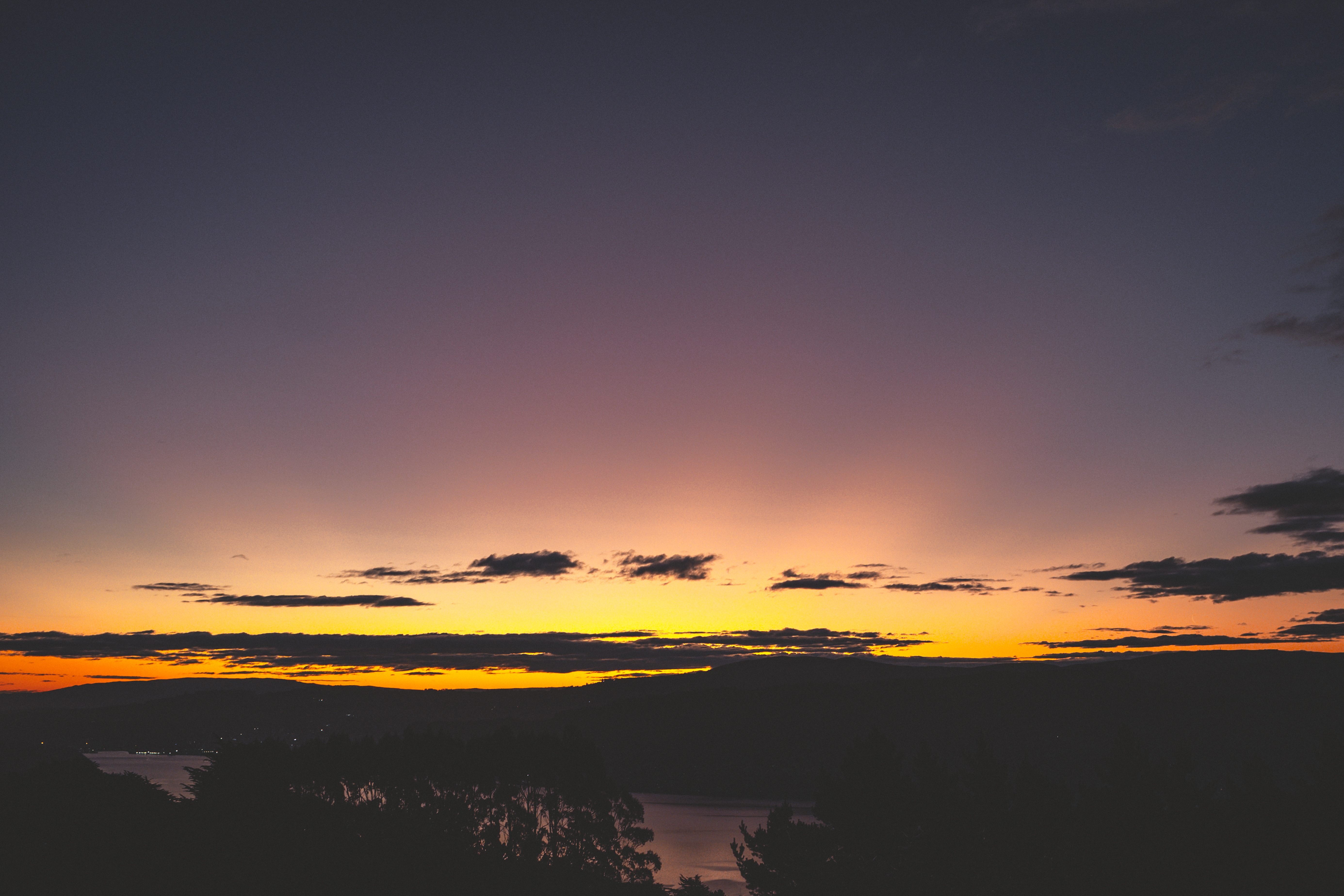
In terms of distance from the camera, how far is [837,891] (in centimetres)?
5231

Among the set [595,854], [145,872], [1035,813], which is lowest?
[595,854]

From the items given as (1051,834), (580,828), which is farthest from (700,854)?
(1051,834)

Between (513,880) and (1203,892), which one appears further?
(513,880)

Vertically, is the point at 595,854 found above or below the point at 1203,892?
below

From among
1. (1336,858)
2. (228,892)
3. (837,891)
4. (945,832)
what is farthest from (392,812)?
(1336,858)

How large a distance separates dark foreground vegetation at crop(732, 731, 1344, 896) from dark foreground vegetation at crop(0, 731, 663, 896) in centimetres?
2514

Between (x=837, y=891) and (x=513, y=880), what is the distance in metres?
28.3

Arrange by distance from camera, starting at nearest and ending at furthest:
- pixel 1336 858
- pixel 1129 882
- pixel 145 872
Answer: pixel 1336 858, pixel 1129 882, pixel 145 872

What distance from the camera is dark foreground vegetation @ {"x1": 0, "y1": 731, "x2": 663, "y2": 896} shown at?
2307 inches

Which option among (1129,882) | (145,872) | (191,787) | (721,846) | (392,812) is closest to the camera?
(1129,882)

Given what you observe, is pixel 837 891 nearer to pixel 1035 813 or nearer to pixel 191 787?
pixel 1035 813

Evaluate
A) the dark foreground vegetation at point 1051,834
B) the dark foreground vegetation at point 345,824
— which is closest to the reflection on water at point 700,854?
the dark foreground vegetation at point 345,824

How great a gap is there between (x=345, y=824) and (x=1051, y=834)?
2194 inches

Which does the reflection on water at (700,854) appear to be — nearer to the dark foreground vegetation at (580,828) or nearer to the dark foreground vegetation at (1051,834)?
the dark foreground vegetation at (580,828)
